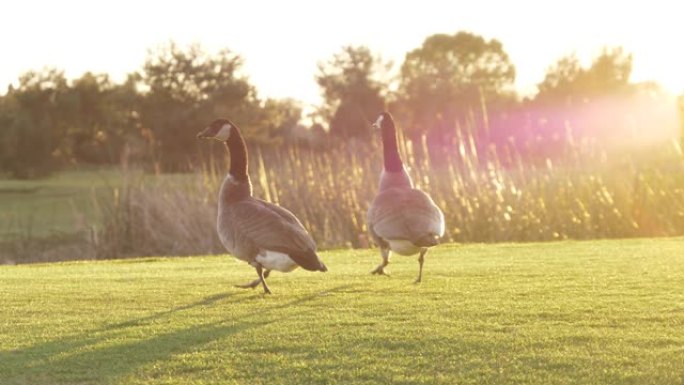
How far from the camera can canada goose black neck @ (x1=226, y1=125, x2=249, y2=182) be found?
9172 mm

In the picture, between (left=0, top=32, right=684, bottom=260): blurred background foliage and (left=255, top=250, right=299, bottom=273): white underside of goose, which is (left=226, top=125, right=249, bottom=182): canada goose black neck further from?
(left=0, top=32, right=684, bottom=260): blurred background foliage

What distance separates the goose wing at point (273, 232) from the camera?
25.5 ft

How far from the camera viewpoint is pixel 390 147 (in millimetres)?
Answer: 10766

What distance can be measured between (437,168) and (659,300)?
43.5 ft

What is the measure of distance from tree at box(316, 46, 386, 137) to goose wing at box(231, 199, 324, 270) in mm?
55655

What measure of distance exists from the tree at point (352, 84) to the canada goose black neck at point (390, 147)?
173ft

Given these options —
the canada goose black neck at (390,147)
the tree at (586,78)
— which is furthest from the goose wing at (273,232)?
the tree at (586,78)

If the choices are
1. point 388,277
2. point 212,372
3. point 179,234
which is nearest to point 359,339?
point 212,372

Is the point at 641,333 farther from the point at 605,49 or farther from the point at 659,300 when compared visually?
the point at 605,49

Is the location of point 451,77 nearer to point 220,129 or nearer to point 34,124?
point 34,124

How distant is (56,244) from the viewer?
1027 inches

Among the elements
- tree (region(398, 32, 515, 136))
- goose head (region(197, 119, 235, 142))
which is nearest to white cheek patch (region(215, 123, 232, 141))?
goose head (region(197, 119, 235, 142))

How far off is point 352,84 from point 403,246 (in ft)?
209

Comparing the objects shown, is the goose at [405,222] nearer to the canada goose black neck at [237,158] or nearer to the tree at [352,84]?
the canada goose black neck at [237,158]
